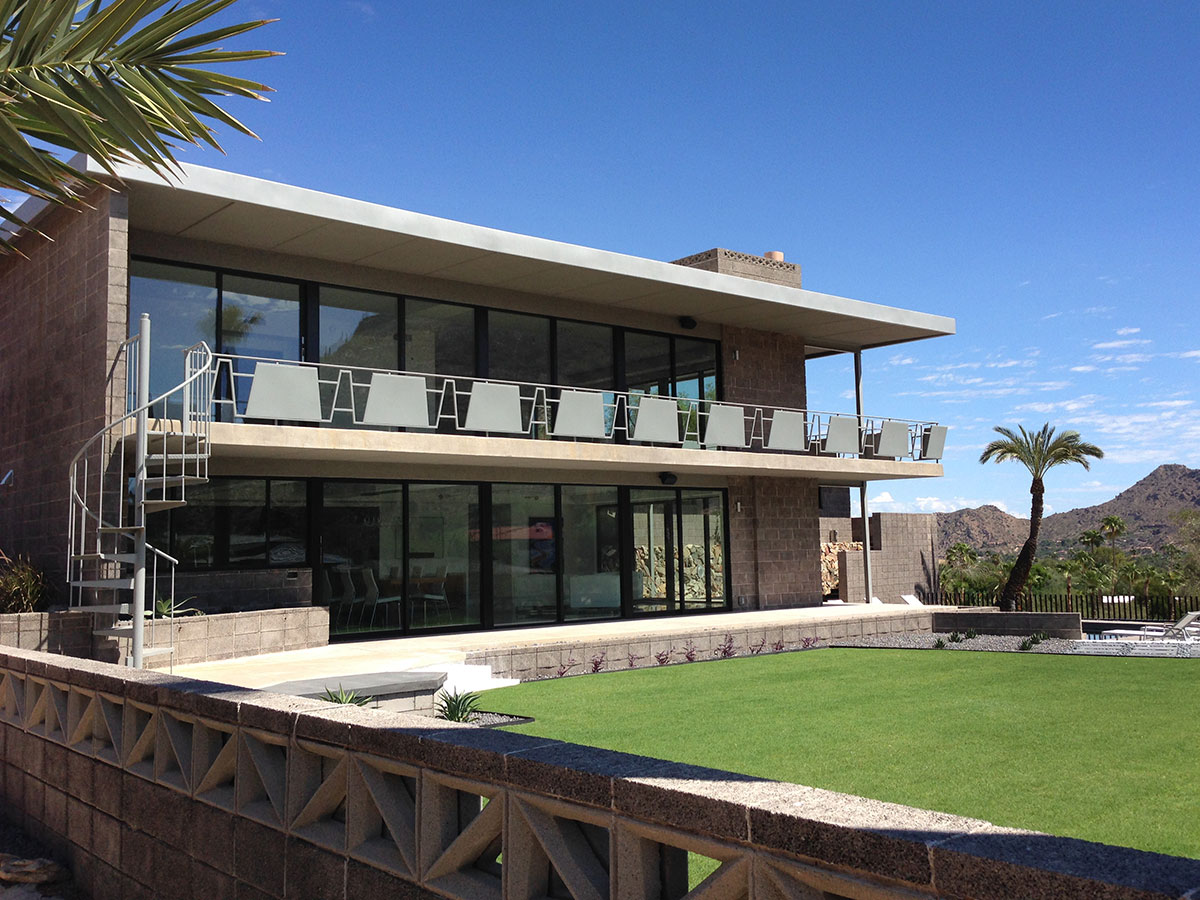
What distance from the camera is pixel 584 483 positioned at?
1806 cm

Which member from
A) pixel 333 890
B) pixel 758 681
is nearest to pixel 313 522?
pixel 758 681

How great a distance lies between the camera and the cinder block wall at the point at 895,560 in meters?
23.2

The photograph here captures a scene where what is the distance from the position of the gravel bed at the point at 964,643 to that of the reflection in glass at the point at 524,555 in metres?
4.88

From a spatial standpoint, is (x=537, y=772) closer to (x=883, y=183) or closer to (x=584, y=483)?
(x=584, y=483)

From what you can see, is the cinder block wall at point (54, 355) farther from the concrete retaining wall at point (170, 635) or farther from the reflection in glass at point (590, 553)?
the reflection in glass at point (590, 553)

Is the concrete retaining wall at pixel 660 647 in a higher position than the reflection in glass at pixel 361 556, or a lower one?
lower

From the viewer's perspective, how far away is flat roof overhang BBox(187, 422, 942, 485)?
1297 centimetres

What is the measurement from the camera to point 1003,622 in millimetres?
19688

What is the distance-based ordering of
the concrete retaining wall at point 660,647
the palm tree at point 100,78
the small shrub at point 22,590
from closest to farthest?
the palm tree at point 100,78
the small shrub at point 22,590
the concrete retaining wall at point 660,647

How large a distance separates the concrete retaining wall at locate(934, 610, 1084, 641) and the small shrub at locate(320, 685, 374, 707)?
13.8 metres

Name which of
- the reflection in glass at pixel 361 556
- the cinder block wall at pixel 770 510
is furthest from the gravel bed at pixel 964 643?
the reflection in glass at pixel 361 556

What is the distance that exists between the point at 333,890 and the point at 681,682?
8819mm

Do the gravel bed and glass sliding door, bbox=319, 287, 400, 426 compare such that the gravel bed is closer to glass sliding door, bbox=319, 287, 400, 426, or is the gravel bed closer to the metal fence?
the metal fence

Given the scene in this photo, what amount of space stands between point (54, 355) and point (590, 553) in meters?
8.89
